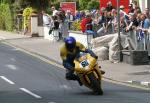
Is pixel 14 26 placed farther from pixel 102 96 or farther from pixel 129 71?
pixel 102 96

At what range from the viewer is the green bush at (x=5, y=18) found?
48938 mm

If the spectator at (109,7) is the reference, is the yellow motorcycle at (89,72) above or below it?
below

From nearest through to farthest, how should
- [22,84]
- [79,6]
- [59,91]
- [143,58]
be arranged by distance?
Answer: [59,91], [22,84], [143,58], [79,6]

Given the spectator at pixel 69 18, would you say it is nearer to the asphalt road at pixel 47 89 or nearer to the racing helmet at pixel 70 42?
the asphalt road at pixel 47 89

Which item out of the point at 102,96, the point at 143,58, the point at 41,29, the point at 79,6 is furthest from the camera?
the point at 79,6

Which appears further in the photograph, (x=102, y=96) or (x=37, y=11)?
(x=37, y=11)

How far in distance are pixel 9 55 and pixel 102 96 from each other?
46.6 ft

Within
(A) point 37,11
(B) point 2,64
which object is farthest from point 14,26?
(B) point 2,64

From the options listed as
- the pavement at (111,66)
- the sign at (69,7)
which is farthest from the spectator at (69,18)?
the pavement at (111,66)

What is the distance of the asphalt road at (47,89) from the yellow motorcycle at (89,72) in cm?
27

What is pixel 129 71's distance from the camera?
69.5 feet

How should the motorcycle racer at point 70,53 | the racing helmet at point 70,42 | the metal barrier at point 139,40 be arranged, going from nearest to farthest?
the racing helmet at point 70,42, the motorcycle racer at point 70,53, the metal barrier at point 139,40

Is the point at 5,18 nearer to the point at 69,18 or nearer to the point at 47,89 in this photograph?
the point at 69,18

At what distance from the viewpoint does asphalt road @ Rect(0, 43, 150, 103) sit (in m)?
15.2
